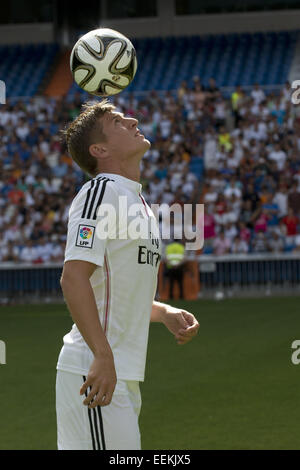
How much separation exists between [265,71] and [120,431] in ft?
81.8

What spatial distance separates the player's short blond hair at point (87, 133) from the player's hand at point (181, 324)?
769 millimetres

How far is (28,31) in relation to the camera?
33.2 meters

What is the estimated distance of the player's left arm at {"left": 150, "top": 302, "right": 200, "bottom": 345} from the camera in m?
3.99

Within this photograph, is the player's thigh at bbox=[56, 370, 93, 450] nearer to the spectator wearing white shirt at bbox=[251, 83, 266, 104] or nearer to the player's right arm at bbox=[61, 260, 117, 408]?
the player's right arm at bbox=[61, 260, 117, 408]

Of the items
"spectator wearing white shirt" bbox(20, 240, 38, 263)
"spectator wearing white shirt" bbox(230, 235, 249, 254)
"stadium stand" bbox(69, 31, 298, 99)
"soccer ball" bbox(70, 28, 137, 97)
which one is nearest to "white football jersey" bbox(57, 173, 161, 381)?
"soccer ball" bbox(70, 28, 137, 97)

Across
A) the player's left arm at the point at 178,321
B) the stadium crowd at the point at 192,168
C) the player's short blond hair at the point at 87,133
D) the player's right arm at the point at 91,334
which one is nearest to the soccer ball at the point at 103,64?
the player's short blond hair at the point at 87,133

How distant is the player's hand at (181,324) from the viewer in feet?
13.1

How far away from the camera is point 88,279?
3473mm

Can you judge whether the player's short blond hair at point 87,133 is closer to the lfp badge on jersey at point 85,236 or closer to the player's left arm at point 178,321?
the lfp badge on jersey at point 85,236

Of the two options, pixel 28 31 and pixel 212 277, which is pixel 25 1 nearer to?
pixel 28 31

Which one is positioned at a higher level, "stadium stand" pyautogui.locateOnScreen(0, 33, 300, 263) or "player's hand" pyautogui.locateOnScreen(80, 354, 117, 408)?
"stadium stand" pyautogui.locateOnScreen(0, 33, 300, 263)

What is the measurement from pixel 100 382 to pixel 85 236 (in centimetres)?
58

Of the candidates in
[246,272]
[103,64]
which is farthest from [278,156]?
[103,64]
